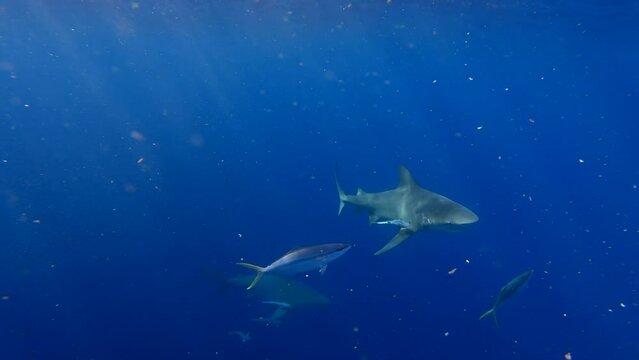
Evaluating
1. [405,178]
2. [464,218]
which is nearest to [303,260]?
[464,218]

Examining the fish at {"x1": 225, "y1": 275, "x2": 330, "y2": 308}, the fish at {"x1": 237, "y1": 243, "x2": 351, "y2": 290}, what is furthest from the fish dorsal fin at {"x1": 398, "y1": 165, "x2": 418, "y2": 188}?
the fish at {"x1": 225, "y1": 275, "x2": 330, "y2": 308}

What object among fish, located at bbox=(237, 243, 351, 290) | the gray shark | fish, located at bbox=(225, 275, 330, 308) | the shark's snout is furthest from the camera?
fish, located at bbox=(225, 275, 330, 308)

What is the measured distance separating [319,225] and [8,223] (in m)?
13.1

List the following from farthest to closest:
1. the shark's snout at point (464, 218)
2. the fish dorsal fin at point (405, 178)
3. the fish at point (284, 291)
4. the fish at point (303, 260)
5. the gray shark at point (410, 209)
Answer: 1. the fish at point (284, 291)
2. the fish dorsal fin at point (405, 178)
3. the gray shark at point (410, 209)
4. the shark's snout at point (464, 218)
5. the fish at point (303, 260)

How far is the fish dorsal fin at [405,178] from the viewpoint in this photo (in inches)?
341

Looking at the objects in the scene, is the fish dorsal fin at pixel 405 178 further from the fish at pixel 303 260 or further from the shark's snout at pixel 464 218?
the fish at pixel 303 260

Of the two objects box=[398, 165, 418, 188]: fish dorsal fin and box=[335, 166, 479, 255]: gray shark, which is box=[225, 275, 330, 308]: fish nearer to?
box=[335, 166, 479, 255]: gray shark

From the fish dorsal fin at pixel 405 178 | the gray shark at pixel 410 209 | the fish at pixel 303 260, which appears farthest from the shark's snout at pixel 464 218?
the fish at pixel 303 260

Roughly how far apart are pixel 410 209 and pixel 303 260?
2.75m

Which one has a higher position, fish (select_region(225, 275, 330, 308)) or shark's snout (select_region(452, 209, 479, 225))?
fish (select_region(225, 275, 330, 308))

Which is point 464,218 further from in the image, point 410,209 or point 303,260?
point 303,260

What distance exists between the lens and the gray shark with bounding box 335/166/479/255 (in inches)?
287

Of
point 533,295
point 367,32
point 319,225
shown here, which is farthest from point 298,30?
point 533,295

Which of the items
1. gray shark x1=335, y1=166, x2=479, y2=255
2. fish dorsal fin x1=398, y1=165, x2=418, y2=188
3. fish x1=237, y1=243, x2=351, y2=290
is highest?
fish dorsal fin x1=398, y1=165, x2=418, y2=188
